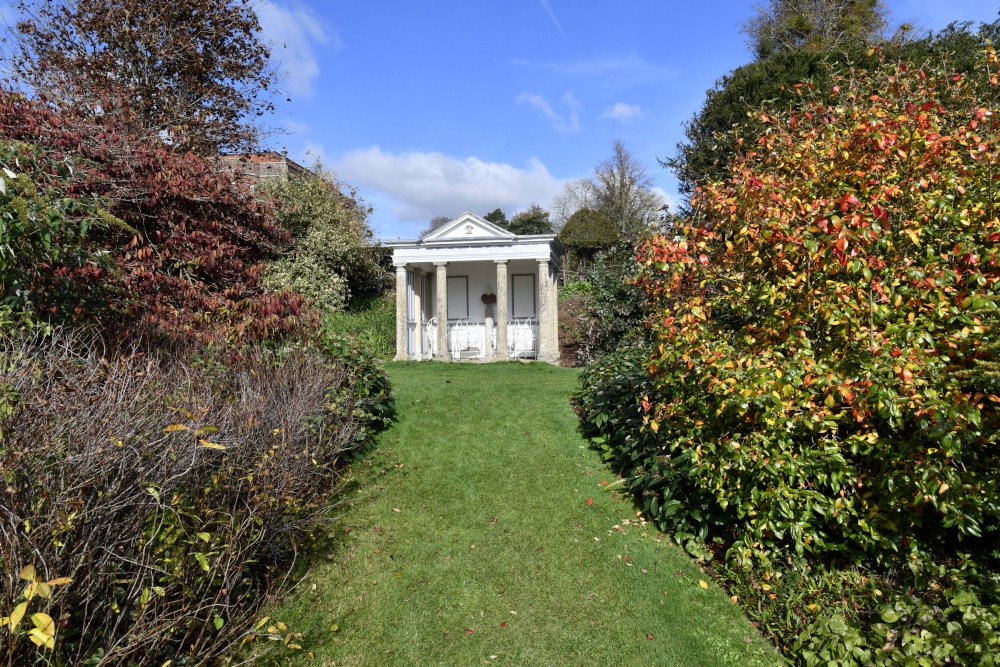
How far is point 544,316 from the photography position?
49.6ft

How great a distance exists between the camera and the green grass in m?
3.93

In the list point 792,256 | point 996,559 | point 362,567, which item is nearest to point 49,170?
point 362,567

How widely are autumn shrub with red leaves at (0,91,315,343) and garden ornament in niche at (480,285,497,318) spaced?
1115 cm

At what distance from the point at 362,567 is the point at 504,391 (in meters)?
5.53

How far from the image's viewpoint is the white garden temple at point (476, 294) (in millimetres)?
15289

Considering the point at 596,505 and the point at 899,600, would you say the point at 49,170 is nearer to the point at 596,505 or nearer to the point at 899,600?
the point at 596,505

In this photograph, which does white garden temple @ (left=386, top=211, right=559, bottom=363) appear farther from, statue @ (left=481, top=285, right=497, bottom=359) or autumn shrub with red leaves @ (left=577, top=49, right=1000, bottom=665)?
autumn shrub with red leaves @ (left=577, top=49, right=1000, bottom=665)

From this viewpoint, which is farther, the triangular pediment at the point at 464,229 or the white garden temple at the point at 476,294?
the triangular pediment at the point at 464,229

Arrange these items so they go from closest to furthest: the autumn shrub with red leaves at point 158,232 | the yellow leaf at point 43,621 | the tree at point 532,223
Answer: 1. the yellow leaf at point 43,621
2. the autumn shrub with red leaves at point 158,232
3. the tree at point 532,223

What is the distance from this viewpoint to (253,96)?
14.4 metres

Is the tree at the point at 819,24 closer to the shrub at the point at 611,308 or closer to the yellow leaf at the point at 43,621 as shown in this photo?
the shrub at the point at 611,308

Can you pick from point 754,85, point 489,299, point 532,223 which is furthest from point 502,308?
point 532,223

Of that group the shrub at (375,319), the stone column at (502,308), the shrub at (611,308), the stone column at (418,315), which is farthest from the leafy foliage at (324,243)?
the shrub at (611,308)

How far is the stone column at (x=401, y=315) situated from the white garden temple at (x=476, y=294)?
0.03 m
